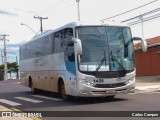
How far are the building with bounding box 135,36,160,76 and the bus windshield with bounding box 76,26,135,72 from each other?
23.4 m

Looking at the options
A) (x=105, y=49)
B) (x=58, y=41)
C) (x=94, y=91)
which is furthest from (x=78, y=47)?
(x=58, y=41)

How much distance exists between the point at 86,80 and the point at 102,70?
2.57 ft

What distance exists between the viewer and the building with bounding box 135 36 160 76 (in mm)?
39125

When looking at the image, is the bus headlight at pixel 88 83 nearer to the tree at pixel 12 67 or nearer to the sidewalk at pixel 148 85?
the sidewalk at pixel 148 85

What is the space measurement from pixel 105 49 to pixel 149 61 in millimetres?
26839

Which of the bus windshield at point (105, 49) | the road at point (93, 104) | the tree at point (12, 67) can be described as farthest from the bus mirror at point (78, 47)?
the tree at point (12, 67)

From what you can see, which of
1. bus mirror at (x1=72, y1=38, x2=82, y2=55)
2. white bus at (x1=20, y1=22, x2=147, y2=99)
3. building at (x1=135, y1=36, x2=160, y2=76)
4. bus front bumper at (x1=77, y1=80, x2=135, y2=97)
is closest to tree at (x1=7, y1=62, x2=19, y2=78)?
building at (x1=135, y1=36, x2=160, y2=76)

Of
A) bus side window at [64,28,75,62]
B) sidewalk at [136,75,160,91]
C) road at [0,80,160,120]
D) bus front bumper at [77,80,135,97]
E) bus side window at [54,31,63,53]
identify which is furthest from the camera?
sidewalk at [136,75,160,91]

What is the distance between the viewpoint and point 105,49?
578 inches

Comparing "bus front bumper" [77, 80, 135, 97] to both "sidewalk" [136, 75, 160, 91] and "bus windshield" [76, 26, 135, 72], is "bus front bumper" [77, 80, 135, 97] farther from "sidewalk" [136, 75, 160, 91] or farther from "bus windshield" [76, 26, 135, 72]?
"sidewalk" [136, 75, 160, 91]

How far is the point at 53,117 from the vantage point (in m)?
11.2

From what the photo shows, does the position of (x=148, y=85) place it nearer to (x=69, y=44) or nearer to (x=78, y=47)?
(x=69, y=44)

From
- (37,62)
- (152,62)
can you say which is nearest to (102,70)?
(37,62)

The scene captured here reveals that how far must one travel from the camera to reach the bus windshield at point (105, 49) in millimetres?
14398
